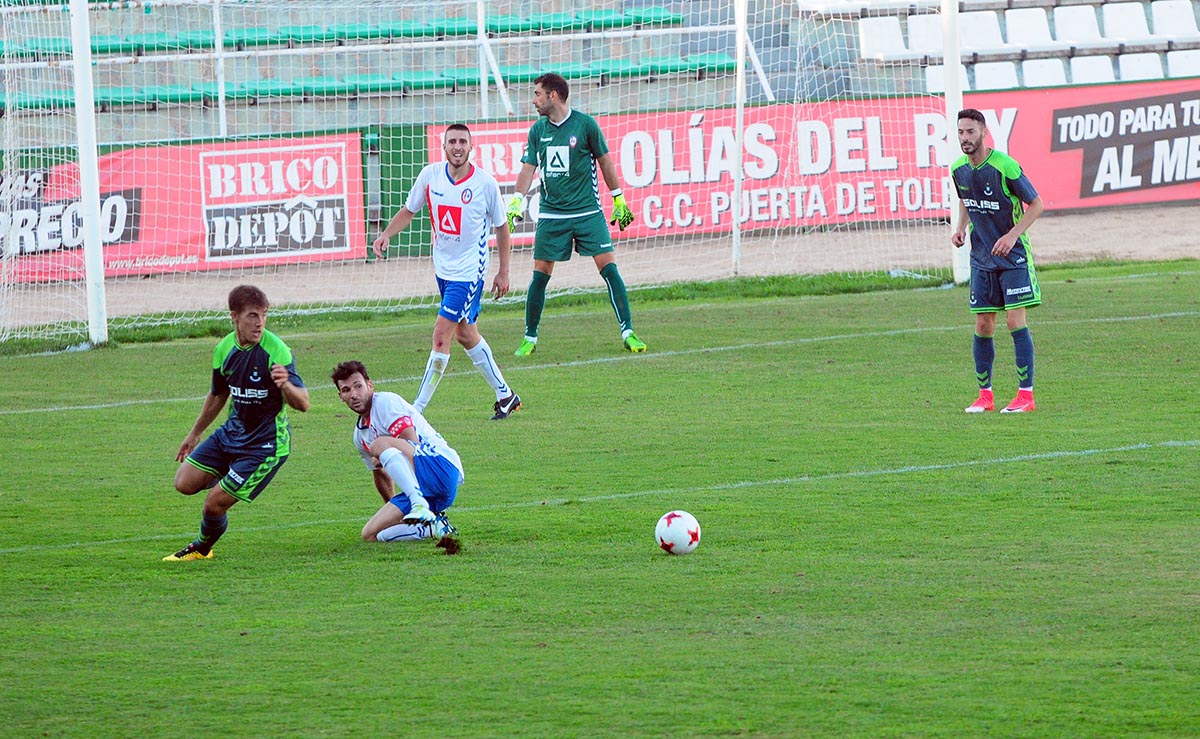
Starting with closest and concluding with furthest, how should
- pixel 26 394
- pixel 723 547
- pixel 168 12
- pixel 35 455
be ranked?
pixel 723 547, pixel 35 455, pixel 26 394, pixel 168 12

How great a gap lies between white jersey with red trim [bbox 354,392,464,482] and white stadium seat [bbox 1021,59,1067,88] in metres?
20.5

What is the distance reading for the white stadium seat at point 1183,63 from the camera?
85.6ft

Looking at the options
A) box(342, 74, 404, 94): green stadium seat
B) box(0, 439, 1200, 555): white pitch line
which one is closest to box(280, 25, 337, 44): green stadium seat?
box(342, 74, 404, 94): green stadium seat

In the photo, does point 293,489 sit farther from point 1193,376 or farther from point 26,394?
point 1193,376

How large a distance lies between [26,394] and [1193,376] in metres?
8.83

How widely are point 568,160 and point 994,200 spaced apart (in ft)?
13.0

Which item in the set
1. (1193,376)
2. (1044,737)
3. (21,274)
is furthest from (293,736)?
(21,274)

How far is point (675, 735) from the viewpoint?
4320mm

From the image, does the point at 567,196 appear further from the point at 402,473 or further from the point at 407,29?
the point at 407,29

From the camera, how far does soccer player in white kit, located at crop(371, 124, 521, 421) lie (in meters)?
10.4

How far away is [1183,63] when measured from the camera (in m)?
26.2

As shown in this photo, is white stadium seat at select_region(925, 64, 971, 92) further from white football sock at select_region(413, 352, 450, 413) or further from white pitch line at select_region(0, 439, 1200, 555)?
white pitch line at select_region(0, 439, 1200, 555)

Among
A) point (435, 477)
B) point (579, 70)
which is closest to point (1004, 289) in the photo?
point (435, 477)

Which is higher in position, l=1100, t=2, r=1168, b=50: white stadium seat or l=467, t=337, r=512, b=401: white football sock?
l=1100, t=2, r=1168, b=50: white stadium seat
